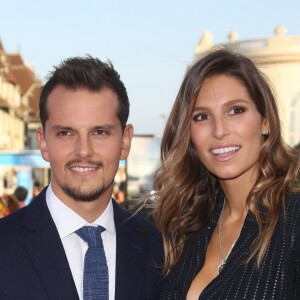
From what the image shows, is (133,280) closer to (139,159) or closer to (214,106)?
(214,106)

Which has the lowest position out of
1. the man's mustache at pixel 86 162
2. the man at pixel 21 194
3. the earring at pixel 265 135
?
the man at pixel 21 194

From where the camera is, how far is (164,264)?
3.62 m

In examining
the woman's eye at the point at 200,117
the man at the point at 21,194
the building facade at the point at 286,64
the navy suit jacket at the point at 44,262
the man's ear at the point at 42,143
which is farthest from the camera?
the building facade at the point at 286,64

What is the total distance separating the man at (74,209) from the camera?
3006 millimetres

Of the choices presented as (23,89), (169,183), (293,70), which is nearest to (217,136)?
(169,183)

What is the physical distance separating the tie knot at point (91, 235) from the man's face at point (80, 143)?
155 mm

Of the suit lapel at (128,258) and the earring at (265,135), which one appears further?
the earring at (265,135)

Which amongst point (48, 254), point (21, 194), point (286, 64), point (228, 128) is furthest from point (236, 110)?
point (286, 64)

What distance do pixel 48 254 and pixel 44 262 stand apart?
0.15ft

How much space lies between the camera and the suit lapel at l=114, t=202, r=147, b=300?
3191 mm

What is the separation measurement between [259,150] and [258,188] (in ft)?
0.67

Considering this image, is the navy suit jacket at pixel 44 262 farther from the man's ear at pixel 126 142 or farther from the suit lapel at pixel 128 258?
the man's ear at pixel 126 142

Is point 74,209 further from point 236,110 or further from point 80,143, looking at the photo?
point 236,110

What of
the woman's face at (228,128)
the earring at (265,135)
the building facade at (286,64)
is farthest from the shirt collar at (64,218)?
the building facade at (286,64)
